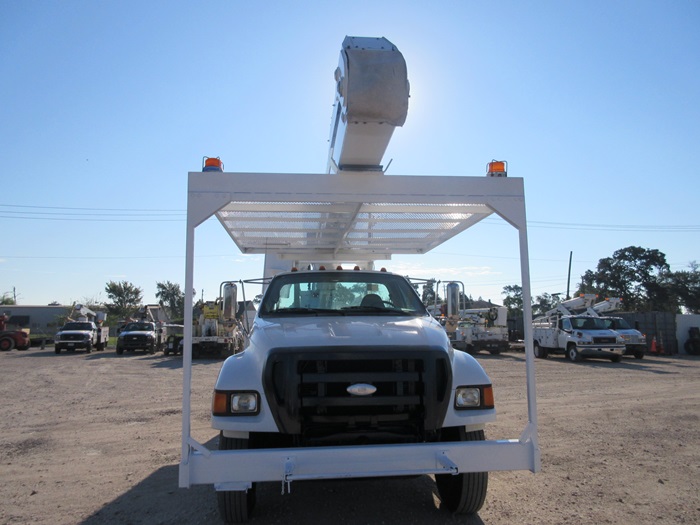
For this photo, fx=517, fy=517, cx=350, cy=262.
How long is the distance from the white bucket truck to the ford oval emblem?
0.01m

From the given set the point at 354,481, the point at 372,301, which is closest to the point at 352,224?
the point at 372,301

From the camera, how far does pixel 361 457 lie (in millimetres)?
3355

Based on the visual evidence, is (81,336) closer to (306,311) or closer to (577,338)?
(577,338)

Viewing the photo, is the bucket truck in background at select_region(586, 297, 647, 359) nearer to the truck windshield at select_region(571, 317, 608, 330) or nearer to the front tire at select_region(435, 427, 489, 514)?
the truck windshield at select_region(571, 317, 608, 330)

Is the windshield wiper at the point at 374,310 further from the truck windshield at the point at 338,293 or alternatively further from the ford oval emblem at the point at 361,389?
the ford oval emblem at the point at 361,389

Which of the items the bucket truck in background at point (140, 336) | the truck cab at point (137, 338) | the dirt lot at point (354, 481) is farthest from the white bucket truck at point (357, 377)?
the truck cab at point (137, 338)

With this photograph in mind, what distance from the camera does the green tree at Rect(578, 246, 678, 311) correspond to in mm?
54625

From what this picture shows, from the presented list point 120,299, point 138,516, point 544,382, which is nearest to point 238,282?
point 138,516

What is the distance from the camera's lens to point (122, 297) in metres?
79.0

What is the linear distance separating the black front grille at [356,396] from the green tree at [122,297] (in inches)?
3158

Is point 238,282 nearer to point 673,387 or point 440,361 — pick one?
point 440,361

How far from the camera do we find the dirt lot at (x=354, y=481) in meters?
4.28

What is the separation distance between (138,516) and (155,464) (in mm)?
1618

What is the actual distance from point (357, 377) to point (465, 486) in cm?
135
